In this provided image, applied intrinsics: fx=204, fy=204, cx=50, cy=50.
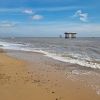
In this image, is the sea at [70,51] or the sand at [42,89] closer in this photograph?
the sand at [42,89]

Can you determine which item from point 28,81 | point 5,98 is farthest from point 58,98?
point 28,81

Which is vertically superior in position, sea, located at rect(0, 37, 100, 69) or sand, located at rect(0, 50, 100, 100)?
sand, located at rect(0, 50, 100, 100)

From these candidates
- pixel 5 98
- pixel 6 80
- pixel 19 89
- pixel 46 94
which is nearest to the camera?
pixel 5 98

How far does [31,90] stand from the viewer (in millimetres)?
7230

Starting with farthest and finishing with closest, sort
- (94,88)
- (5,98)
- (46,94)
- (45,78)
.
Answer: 1. (45,78)
2. (94,88)
3. (46,94)
4. (5,98)

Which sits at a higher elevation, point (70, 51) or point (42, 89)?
point (42, 89)

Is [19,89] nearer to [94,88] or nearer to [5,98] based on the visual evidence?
[5,98]

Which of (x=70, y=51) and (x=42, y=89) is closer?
(x=42, y=89)

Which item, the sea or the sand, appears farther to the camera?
the sea

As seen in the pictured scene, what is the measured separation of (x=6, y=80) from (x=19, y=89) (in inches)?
57.3

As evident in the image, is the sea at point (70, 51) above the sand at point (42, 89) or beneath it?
beneath

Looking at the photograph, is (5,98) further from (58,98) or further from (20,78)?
(20,78)

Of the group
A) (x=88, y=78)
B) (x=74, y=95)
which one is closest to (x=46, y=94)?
(x=74, y=95)

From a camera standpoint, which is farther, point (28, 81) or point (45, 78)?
point (45, 78)
